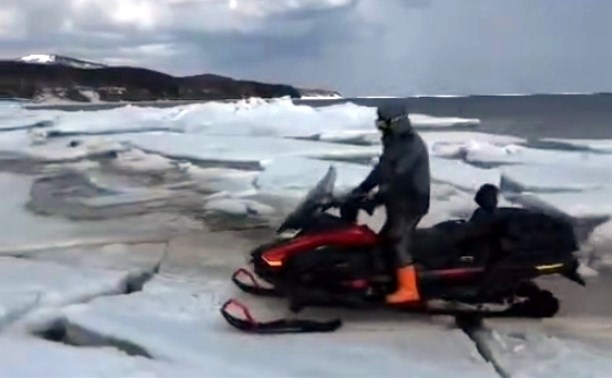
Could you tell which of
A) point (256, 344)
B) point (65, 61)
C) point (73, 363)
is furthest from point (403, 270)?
point (65, 61)

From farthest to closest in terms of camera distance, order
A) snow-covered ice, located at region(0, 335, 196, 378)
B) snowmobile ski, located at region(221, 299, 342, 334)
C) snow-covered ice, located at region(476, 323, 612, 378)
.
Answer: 1. snowmobile ski, located at region(221, 299, 342, 334)
2. snow-covered ice, located at region(476, 323, 612, 378)
3. snow-covered ice, located at region(0, 335, 196, 378)

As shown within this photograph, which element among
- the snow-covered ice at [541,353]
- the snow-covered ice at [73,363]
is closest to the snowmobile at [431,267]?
the snow-covered ice at [541,353]

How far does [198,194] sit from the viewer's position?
153 inches

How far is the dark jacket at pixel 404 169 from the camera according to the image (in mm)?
3059

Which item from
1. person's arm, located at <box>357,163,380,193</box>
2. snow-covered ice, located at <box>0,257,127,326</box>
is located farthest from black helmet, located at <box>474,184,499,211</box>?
snow-covered ice, located at <box>0,257,127,326</box>

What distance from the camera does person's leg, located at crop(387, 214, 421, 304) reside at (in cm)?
304

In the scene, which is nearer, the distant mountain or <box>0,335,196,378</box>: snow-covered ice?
<box>0,335,196,378</box>: snow-covered ice

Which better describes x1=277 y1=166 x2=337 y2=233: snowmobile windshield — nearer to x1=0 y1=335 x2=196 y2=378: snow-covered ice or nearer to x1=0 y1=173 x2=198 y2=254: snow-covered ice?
x1=0 y1=173 x2=198 y2=254: snow-covered ice

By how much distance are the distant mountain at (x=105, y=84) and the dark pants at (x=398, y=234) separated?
73cm

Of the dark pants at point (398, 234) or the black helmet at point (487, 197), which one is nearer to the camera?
the dark pants at point (398, 234)

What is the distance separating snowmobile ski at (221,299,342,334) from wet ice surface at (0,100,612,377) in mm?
58

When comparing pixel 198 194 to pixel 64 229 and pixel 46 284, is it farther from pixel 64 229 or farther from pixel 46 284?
pixel 46 284

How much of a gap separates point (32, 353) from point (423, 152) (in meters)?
1.49

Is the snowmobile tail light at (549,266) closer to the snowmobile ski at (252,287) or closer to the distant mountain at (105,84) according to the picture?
the snowmobile ski at (252,287)
